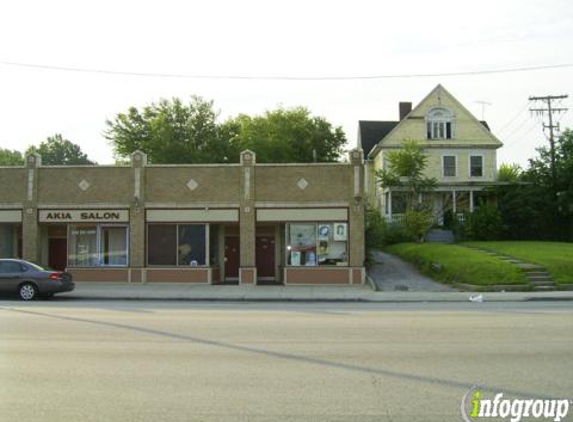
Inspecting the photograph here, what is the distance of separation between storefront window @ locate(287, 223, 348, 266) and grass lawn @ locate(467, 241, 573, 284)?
27.6ft

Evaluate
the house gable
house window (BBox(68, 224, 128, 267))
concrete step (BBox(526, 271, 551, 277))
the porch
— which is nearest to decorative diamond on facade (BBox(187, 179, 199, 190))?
house window (BBox(68, 224, 128, 267))

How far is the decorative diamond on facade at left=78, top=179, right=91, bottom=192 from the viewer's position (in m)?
28.4

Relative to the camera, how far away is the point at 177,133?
49.2 meters

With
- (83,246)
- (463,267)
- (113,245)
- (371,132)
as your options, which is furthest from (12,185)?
(371,132)

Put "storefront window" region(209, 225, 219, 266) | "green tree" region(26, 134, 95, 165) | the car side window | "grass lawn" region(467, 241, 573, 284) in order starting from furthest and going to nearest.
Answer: "green tree" region(26, 134, 95, 165) → "storefront window" region(209, 225, 219, 266) → "grass lawn" region(467, 241, 573, 284) → the car side window

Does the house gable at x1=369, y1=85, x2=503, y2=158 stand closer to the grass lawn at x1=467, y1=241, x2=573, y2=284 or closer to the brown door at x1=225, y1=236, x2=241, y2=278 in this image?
the grass lawn at x1=467, y1=241, x2=573, y2=284

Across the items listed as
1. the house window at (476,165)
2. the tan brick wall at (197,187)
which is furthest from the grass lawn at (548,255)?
the tan brick wall at (197,187)

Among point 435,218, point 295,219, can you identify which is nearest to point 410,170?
point 435,218

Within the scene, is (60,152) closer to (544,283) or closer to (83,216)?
(83,216)

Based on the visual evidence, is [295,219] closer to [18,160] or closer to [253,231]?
[253,231]

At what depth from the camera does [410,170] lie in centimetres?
4381

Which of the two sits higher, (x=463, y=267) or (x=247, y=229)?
(x=247, y=229)

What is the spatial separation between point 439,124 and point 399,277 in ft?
80.2

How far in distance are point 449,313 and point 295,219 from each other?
1186cm
